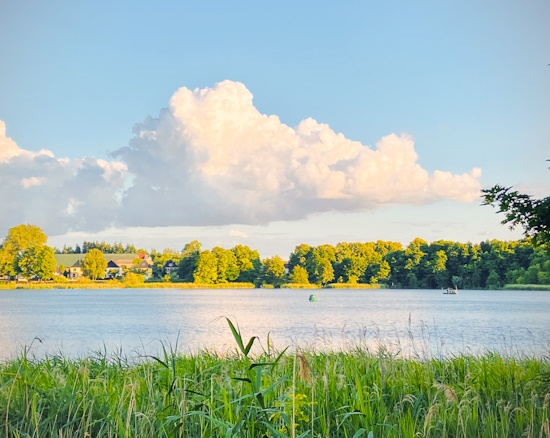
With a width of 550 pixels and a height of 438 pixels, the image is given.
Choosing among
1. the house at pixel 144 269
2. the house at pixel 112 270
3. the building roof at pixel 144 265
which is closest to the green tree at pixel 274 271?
the house at pixel 144 269

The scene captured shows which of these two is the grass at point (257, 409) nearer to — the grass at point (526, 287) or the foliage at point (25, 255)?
the grass at point (526, 287)

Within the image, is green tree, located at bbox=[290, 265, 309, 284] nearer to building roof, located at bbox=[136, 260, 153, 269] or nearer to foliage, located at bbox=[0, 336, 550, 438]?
building roof, located at bbox=[136, 260, 153, 269]

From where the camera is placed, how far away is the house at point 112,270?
139 m

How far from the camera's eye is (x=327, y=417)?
473 cm

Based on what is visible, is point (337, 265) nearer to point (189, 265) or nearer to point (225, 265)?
point (225, 265)

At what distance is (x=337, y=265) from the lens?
125 metres


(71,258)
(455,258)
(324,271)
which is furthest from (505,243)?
(71,258)

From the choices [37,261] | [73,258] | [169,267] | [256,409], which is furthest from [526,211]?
[73,258]

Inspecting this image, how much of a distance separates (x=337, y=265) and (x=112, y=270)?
61.7 metres

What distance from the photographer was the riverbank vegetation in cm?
10562

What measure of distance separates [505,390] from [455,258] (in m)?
110

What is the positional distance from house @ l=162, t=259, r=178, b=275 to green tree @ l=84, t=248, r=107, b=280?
62.1 ft

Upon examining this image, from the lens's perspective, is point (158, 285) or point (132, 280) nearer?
point (132, 280)

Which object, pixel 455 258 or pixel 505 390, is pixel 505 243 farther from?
pixel 505 390
